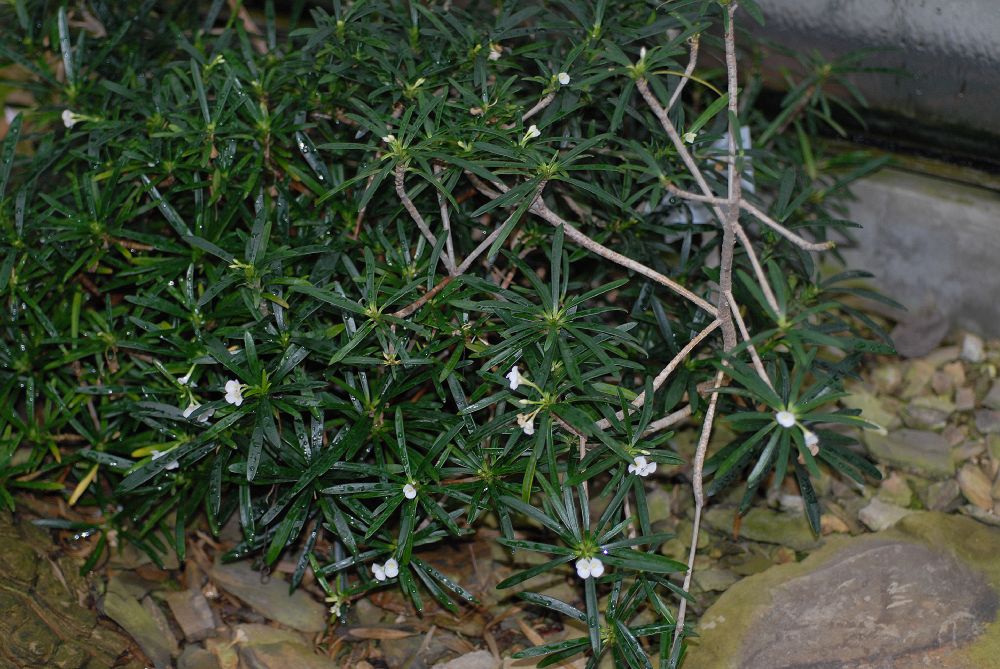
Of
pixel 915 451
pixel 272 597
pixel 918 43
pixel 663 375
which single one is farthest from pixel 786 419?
pixel 918 43

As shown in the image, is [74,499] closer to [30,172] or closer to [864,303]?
[30,172]

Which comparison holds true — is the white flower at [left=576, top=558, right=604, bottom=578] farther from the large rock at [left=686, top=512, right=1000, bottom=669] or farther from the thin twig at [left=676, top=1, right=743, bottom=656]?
the large rock at [left=686, top=512, right=1000, bottom=669]

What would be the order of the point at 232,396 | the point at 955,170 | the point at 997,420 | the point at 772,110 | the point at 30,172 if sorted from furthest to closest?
the point at 772,110
the point at 955,170
the point at 997,420
the point at 30,172
the point at 232,396

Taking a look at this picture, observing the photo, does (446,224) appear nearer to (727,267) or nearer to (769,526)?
(727,267)

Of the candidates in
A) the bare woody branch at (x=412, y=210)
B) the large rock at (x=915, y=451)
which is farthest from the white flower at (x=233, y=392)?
the large rock at (x=915, y=451)

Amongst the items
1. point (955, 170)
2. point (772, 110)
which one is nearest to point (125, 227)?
point (772, 110)
